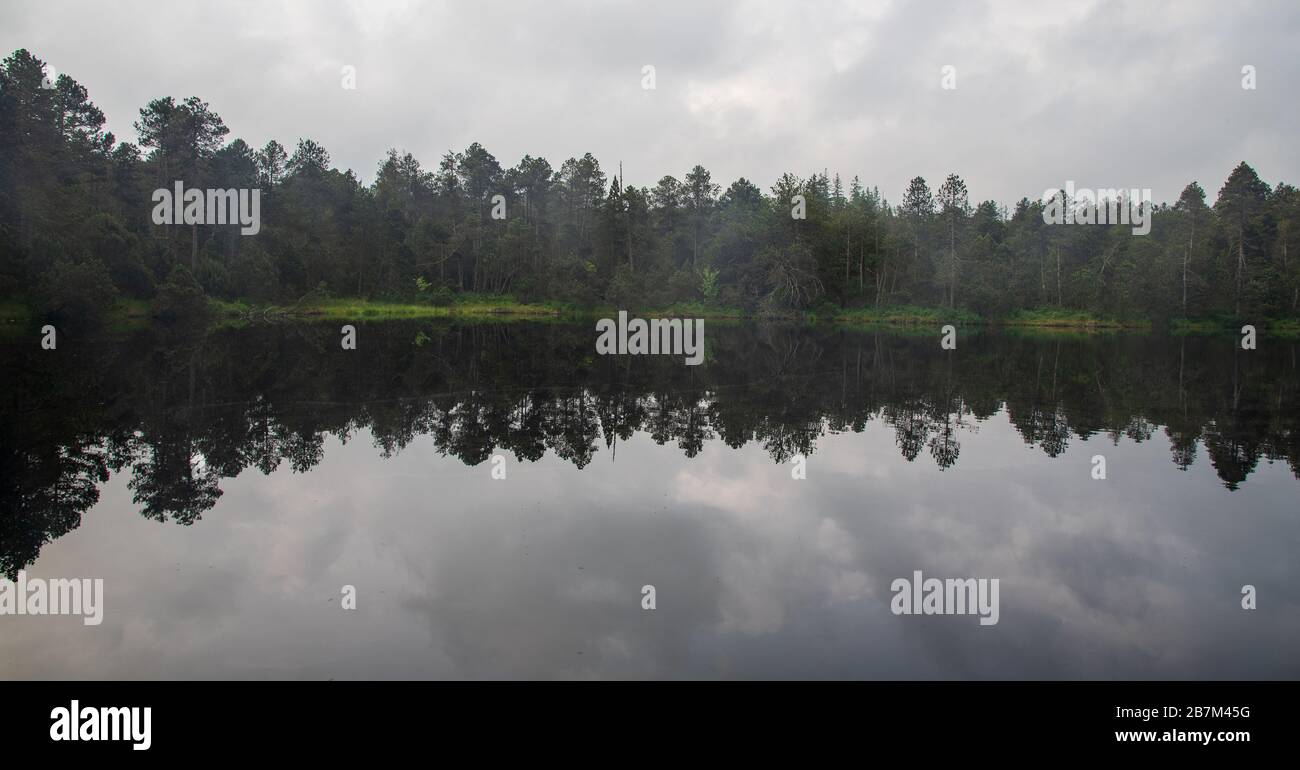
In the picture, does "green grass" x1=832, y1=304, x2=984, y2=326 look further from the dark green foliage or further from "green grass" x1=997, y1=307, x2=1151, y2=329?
the dark green foliage

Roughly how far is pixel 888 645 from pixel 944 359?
3359cm

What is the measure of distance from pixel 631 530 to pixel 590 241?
7965 centimetres

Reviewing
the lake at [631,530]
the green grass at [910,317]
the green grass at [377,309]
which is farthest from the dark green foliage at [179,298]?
the green grass at [910,317]

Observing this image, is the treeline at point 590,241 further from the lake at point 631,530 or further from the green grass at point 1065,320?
the lake at point 631,530

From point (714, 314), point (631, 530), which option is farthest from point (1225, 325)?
point (631, 530)

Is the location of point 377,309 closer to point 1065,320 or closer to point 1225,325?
point 1065,320

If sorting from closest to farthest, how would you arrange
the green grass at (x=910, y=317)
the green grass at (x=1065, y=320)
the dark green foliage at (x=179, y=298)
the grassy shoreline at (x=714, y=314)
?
the dark green foliage at (x=179, y=298) < the grassy shoreline at (x=714, y=314) < the green grass at (x=1065, y=320) < the green grass at (x=910, y=317)

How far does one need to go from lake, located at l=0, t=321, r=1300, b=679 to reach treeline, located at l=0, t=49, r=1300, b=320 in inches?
1726

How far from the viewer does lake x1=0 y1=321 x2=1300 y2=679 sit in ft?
21.7

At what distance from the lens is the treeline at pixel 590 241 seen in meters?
58.3

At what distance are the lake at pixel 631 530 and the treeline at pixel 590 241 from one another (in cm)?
4384

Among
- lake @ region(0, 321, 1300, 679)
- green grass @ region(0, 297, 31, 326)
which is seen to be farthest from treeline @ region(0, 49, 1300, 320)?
lake @ region(0, 321, 1300, 679)
